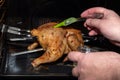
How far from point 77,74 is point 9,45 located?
26.2 inches

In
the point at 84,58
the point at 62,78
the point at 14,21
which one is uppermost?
the point at 14,21

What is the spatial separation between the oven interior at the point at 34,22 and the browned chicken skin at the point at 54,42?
65 mm

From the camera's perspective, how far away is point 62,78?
5.78 feet

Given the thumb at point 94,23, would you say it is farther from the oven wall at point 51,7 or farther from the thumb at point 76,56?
the oven wall at point 51,7

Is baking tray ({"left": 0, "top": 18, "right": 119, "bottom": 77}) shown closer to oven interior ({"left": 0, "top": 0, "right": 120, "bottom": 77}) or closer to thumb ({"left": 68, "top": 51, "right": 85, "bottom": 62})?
oven interior ({"left": 0, "top": 0, "right": 120, "bottom": 77})

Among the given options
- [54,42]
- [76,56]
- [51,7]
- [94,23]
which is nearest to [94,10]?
[94,23]

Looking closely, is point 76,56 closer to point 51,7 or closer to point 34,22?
point 34,22

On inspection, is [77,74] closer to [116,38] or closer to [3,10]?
[116,38]

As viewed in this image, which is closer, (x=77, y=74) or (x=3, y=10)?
(x=77, y=74)

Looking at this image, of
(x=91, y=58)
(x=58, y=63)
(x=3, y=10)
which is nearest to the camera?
(x=91, y=58)

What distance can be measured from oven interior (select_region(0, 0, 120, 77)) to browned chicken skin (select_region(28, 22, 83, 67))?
0.07 meters

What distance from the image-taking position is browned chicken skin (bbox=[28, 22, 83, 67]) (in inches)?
70.5

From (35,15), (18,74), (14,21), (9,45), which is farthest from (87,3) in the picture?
(18,74)

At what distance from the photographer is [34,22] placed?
2207mm
